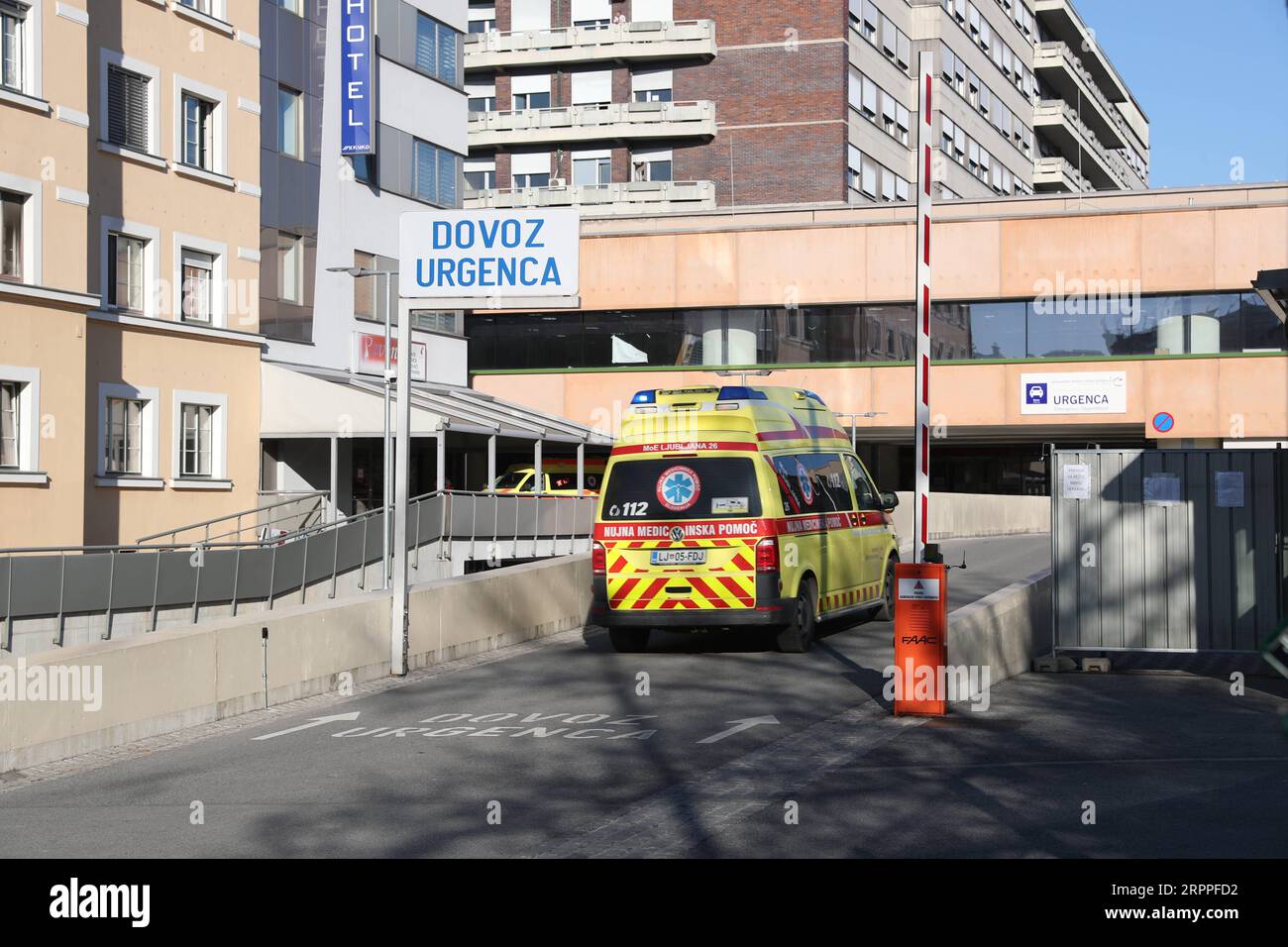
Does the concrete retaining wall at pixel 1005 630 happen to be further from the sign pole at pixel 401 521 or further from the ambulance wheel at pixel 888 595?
the sign pole at pixel 401 521

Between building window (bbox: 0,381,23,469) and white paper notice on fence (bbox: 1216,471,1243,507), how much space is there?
19.0 m

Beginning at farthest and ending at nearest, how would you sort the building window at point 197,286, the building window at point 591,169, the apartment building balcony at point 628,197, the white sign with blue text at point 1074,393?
the building window at point 591,169 < the apartment building balcony at point 628,197 < the white sign with blue text at point 1074,393 < the building window at point 197,286

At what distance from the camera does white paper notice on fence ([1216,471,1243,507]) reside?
580 inches

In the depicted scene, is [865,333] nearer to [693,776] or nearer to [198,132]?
[198,132]

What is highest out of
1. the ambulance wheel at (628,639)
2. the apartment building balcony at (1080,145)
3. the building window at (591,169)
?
the apartment building balcony at (1080,145)

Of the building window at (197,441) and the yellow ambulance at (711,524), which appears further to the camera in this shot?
the building window at (197,441)

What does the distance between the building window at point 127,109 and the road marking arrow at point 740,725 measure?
20.9 meters

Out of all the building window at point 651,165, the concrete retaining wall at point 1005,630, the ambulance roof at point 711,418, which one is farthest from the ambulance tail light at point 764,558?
the building window at point 651,165

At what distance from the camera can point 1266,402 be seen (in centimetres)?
4378

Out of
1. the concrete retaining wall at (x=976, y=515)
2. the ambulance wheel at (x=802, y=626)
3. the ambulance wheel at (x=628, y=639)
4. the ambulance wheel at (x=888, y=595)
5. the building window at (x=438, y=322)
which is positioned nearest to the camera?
the ambulance wheel at (x=802, y=626)

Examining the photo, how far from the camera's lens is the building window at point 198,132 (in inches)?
1223

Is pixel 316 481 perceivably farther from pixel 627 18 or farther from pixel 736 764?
pixel 627 18

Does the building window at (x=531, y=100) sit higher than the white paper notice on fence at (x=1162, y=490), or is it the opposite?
the building window at (x=531, y=100)

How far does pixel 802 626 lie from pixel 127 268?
17641 millimetres
